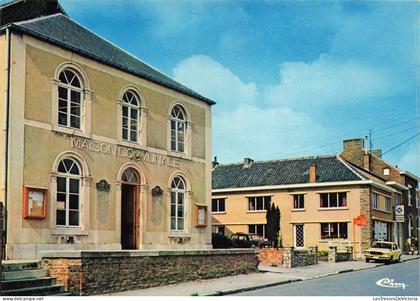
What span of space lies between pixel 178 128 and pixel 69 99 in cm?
656

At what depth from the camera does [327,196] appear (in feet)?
141

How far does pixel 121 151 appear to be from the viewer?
21.9m

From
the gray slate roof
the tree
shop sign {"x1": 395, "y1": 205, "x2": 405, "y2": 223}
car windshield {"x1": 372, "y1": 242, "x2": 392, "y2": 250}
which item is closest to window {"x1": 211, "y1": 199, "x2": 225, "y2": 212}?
the gray slate roof

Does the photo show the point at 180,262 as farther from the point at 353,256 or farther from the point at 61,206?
the point at 353,256

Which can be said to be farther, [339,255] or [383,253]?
[339,255]

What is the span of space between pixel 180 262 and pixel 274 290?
9.86 feet

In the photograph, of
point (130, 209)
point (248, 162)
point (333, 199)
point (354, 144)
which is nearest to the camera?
point (130, 209)

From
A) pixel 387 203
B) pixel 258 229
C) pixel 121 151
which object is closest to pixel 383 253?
pixel 258 229

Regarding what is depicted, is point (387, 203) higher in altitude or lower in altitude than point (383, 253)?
higher

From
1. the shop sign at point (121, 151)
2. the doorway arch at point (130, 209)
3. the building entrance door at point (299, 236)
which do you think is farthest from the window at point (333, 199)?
the doorway arch at point (130, 209)

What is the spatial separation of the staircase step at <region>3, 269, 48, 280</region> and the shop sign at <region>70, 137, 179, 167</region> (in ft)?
19.2

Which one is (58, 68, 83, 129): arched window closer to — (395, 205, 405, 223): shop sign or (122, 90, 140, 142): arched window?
(122, 90, 140, 142): arched window

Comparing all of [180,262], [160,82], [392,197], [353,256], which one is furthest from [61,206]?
[392,197]

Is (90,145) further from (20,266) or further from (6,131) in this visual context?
(20,266)
